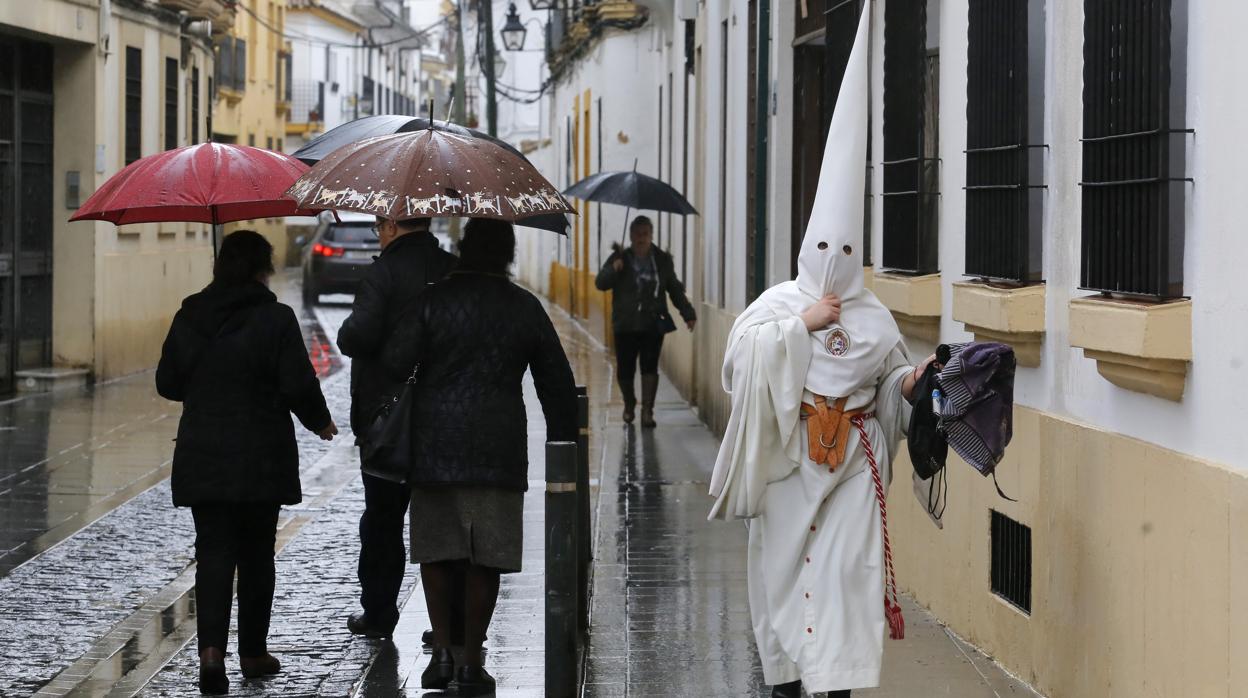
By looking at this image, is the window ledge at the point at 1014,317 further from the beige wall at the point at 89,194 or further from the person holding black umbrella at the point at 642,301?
the beige wall at the point at 89,194

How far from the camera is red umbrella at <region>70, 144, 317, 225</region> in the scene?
22.9 ft

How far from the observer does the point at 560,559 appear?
20.0 ft

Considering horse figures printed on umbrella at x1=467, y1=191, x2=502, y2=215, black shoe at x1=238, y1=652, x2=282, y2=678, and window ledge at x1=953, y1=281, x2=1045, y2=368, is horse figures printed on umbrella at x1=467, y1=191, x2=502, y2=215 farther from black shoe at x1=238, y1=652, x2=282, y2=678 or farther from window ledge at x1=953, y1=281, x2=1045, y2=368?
black shoe at x1=238, y1=652, x2=282, y2=678

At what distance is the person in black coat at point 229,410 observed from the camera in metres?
6.69

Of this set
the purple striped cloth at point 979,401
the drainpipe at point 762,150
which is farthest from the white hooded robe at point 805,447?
the drainpipe at point 762,150

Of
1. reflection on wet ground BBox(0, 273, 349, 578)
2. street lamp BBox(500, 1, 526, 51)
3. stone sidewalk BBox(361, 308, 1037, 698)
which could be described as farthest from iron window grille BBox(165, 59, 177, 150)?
street lamp BBox(500, 1, 526, 51)

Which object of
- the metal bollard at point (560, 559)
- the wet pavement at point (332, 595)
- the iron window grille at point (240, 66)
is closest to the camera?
the metal bollard at point (560, 559)

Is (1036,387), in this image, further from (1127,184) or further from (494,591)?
(494,591)

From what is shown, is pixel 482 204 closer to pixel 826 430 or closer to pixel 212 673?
pixel 826 430

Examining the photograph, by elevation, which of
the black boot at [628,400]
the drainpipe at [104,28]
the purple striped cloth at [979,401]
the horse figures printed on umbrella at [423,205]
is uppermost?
the drainpipe at [104,28]

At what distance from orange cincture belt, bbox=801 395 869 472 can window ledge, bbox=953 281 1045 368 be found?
100 cm

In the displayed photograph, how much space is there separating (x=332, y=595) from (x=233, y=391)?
2.04 metres

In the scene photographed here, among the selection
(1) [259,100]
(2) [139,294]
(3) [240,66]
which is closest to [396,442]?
(2) [139,294]

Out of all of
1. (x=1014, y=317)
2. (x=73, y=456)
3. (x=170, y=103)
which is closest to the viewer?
(x=1014, y=317)
